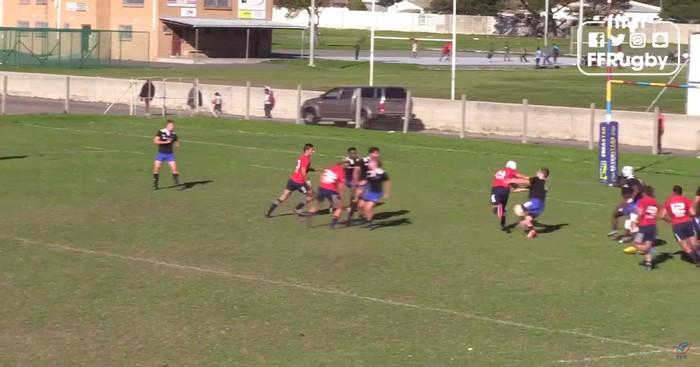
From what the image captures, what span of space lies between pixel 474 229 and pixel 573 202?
509 centimetres

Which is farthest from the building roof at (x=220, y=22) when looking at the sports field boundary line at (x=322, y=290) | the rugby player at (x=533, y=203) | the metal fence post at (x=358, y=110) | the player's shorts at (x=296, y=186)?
the sports field boundary line at (x=322, y=290)

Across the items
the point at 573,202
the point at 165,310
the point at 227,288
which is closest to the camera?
the point at 165,310

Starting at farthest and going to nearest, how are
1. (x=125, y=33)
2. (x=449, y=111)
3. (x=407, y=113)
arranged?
1. (x=125, y=33)
2. (x=449, y=111)
3. (x=407, y=113)

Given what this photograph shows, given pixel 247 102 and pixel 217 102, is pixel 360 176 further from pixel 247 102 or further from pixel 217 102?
pixel 217 102

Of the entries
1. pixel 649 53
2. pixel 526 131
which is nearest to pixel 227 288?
pixel 649 53

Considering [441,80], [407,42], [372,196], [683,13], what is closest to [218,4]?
[441,80]

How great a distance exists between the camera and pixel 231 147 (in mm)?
40156

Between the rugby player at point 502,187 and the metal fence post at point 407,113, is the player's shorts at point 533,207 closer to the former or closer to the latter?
the rugby player at point 502,187

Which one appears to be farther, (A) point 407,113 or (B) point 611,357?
(A) point 407,113

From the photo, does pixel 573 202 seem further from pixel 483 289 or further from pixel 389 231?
pixel 483 289

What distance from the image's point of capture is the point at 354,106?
48.5 m

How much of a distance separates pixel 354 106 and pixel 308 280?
2959cm

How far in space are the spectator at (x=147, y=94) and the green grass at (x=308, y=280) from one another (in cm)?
2011

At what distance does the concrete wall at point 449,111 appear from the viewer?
4094cm
